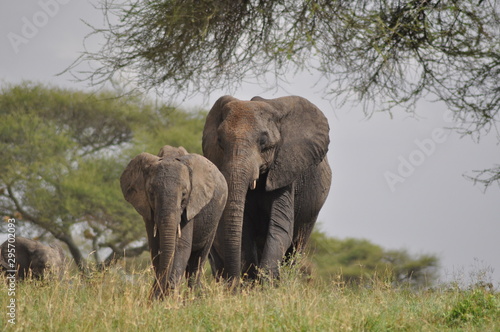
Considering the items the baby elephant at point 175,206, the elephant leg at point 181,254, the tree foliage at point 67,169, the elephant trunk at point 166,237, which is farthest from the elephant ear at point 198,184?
the tree foliage at point 67,169

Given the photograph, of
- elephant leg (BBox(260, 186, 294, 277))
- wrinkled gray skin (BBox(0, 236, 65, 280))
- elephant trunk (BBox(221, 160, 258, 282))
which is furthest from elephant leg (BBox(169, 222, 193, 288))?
wrinkled gray skin (BBox(0, 236, 65, 280))

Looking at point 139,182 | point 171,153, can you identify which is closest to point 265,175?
point 171,153

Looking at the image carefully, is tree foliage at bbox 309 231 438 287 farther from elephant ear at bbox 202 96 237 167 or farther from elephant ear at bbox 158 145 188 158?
elephant ear at bbox 158 145 188 158

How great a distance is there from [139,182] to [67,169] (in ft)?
48.9

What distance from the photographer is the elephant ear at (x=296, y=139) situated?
825 centimetres

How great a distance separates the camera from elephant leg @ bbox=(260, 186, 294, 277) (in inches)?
308

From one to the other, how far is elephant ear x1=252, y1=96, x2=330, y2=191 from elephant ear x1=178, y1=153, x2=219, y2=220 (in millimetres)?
1507

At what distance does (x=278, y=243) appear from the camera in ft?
26.2

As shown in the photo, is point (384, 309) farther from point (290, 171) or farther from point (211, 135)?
point (211, 135)

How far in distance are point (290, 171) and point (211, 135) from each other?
945 mm

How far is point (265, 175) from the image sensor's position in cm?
827

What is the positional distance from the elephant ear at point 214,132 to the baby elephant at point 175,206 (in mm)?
1053

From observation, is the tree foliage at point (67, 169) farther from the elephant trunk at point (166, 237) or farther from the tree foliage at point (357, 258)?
the elephant trunk at point (166, 237)

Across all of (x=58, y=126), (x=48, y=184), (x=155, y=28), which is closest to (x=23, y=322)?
(x=155, y=28)
